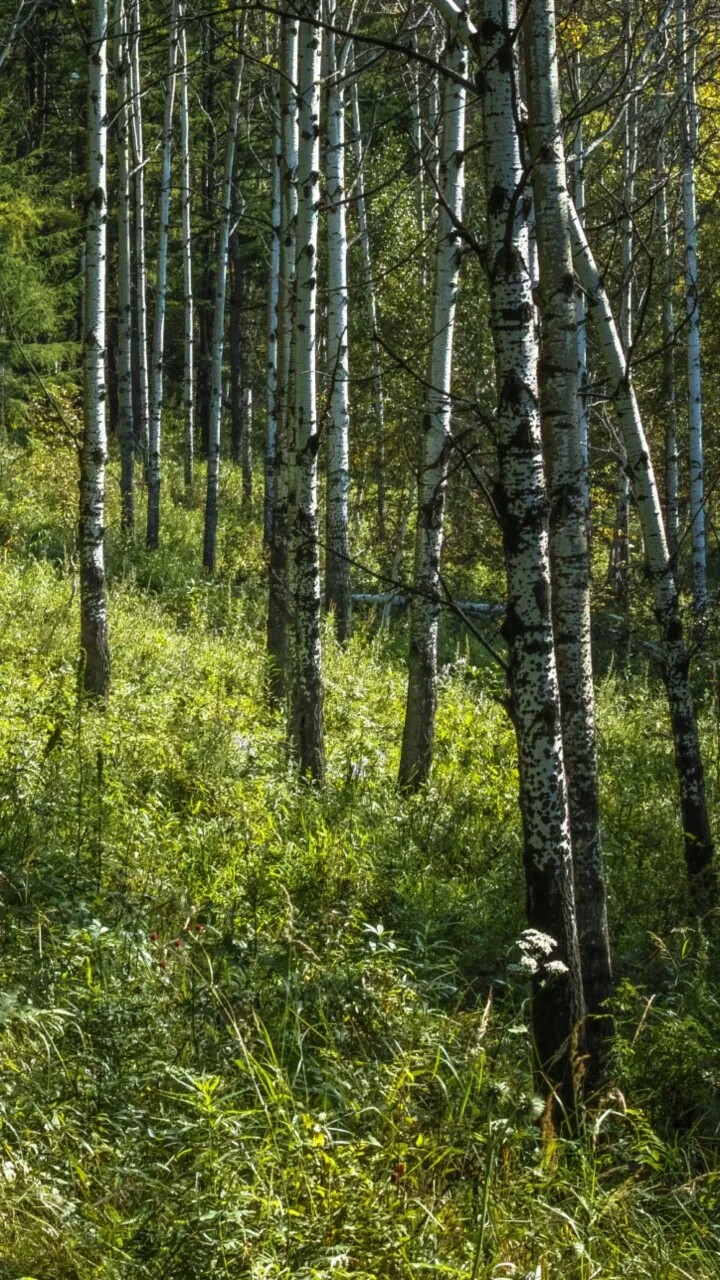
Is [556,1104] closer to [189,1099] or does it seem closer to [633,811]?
[189,1099]

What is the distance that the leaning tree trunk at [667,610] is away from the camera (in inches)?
248

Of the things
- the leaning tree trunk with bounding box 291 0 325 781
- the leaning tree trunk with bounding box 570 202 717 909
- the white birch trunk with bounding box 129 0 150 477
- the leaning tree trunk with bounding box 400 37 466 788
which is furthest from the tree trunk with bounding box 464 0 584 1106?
the white birch trunk with bounding box 129 0 150 477

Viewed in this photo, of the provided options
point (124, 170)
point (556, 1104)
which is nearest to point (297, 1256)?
point (556, 1104)

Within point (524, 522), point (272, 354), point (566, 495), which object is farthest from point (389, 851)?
point (272, 354)

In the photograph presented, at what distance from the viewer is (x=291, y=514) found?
318 inches

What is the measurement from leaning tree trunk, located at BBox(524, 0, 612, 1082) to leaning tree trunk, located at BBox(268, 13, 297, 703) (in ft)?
15.4

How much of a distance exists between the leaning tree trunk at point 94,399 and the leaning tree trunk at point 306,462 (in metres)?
2.01

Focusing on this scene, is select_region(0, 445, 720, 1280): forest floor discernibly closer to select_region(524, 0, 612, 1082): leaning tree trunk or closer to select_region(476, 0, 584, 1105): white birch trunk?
select_region(524, 0, 612, 1082): leaning tree trunk

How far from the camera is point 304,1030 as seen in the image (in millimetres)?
4297

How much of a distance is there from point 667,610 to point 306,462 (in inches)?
102

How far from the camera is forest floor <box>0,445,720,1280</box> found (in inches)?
116

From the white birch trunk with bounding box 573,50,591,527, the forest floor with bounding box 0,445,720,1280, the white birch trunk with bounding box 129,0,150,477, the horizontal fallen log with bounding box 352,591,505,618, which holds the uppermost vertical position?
the white birch trunk with bounding box 129,0,150,477

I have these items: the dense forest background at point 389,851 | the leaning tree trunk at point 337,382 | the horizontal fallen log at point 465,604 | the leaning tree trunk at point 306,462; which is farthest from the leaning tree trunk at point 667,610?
the horizontal fallen log at point 465,604

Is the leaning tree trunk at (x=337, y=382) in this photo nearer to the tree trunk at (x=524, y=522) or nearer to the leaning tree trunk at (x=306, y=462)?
the leaning tree trunk at (x=306, y=462)
